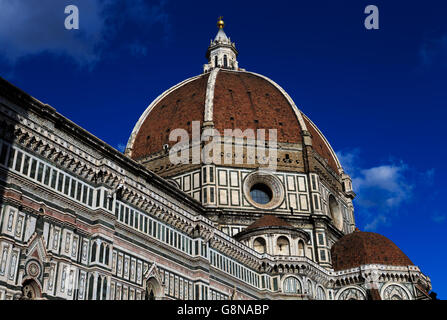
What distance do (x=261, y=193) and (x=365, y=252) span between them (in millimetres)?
11325

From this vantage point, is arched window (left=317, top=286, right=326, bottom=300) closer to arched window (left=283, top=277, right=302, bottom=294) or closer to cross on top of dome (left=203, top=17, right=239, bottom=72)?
arched window (left=283, top=277, right=302, bottom=294)

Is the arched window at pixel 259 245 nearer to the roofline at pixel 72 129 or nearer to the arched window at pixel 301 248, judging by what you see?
the arched window at pixel 301 248

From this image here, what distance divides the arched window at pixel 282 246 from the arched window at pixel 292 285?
6.81ft

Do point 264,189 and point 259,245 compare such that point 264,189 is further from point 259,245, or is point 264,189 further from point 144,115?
point 144,115

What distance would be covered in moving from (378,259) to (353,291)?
138 inches

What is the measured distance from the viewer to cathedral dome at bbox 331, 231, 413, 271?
1801 inches

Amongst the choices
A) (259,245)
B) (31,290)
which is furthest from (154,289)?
(259,245)

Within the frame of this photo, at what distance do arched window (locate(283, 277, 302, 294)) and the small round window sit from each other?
1071cm

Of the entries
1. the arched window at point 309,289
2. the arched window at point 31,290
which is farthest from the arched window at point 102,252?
the arched window at point 309,289

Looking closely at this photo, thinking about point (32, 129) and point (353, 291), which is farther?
point (353, 291)

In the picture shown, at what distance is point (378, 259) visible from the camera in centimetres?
4575

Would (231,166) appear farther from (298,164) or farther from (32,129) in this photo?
(32,129)

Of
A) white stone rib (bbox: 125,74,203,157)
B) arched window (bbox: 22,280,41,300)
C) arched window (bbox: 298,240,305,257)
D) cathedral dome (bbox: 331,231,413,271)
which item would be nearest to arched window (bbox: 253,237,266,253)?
arched window (bbox: 298,240,305,257)

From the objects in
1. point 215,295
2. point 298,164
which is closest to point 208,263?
point 215,295
